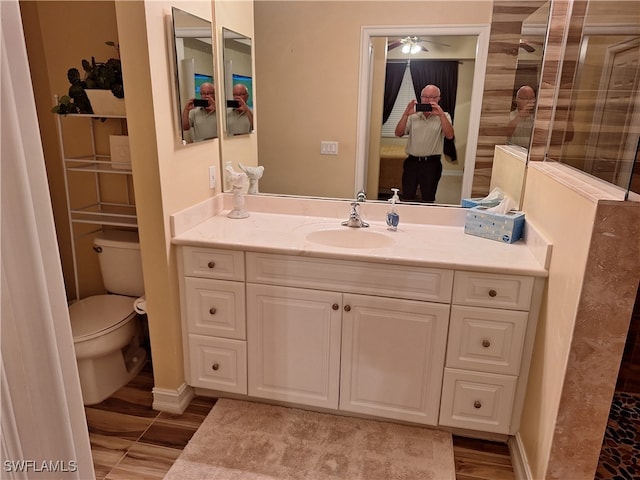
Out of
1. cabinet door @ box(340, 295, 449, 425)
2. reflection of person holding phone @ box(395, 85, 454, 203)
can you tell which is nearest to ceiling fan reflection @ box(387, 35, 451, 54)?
reflection of person holding phone @ box(395, 85, 454, 203)

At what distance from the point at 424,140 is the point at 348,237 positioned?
1.89 feet

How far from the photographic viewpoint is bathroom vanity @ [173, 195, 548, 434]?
1.75m

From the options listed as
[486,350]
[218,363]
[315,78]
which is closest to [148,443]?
[218,363]

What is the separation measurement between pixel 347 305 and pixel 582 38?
4.84 feet

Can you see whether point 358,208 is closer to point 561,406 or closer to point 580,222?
point 580,222

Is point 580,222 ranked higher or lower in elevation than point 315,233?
higher

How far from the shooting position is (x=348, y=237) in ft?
7.07

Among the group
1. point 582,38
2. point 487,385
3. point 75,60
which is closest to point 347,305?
point 487,385

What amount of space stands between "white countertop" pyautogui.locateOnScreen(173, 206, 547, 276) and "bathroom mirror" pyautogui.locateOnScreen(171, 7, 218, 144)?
44cm

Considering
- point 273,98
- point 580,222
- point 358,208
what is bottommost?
point 358,208

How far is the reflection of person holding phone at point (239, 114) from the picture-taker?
2.28 meters

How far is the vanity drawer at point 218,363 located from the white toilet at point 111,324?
39 centimetres

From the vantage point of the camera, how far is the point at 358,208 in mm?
2246

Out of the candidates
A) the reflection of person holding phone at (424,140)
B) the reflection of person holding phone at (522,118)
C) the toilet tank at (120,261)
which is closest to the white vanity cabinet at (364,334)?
the toilet tank at (120,261)
